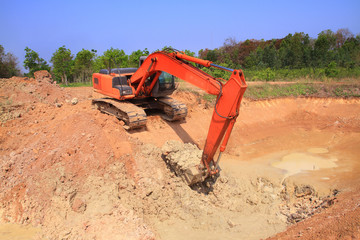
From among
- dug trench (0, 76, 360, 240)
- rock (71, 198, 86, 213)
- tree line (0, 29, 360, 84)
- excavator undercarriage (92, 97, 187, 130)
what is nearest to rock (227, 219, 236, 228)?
dug trench (0, 76, 360, 240)

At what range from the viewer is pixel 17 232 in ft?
18.4

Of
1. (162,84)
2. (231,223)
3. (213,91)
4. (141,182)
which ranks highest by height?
(213,91)

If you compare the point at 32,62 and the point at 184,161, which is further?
the point at 32,62

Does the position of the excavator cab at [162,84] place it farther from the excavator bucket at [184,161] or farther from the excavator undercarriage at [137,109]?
the excavator bucket at [184,161]

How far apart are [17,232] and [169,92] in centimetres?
629

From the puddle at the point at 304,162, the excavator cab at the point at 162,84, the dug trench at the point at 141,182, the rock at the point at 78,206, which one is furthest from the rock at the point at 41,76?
the puddle at the point at 304,162

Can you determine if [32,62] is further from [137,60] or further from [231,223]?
[231,223]

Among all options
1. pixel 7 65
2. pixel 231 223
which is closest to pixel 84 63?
pixel 7 65

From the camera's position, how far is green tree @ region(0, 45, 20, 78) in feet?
86.5

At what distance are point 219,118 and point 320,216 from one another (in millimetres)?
2782

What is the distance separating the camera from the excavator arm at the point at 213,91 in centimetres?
601

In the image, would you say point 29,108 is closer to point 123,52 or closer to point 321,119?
point 321,119

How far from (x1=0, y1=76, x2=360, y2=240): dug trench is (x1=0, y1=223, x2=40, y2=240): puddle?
4cm

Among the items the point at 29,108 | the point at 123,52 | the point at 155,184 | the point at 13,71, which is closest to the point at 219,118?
the point at 155,184
